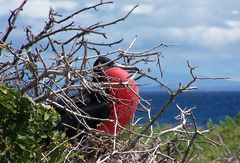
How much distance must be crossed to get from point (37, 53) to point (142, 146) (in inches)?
28.4

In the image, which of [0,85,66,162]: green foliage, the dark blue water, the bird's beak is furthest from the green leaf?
the dark blue water

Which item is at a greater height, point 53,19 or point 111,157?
point 53,19

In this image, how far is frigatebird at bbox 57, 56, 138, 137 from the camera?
338 cm

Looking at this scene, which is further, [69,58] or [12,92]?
[69,58]

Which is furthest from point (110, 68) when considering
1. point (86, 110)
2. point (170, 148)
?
point (170, 148)

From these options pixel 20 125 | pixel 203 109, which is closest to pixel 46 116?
pixel 20 125

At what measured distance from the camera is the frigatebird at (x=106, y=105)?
3.38 meters

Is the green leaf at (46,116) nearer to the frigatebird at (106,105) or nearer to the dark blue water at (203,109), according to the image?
the frigatebird at (106,105)

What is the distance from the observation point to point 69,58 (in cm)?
319

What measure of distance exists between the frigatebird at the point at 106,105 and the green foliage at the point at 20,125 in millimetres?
360

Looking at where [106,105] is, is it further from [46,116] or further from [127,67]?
[46,116]

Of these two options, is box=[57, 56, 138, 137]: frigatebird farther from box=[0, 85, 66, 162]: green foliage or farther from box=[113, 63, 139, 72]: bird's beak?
box=[0, 85, 66, 162]: green foliage

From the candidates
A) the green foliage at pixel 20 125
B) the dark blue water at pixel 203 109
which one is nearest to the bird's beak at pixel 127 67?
the dark blue water at pixel 203 109

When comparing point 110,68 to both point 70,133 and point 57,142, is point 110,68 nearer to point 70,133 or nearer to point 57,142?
point 70,133
